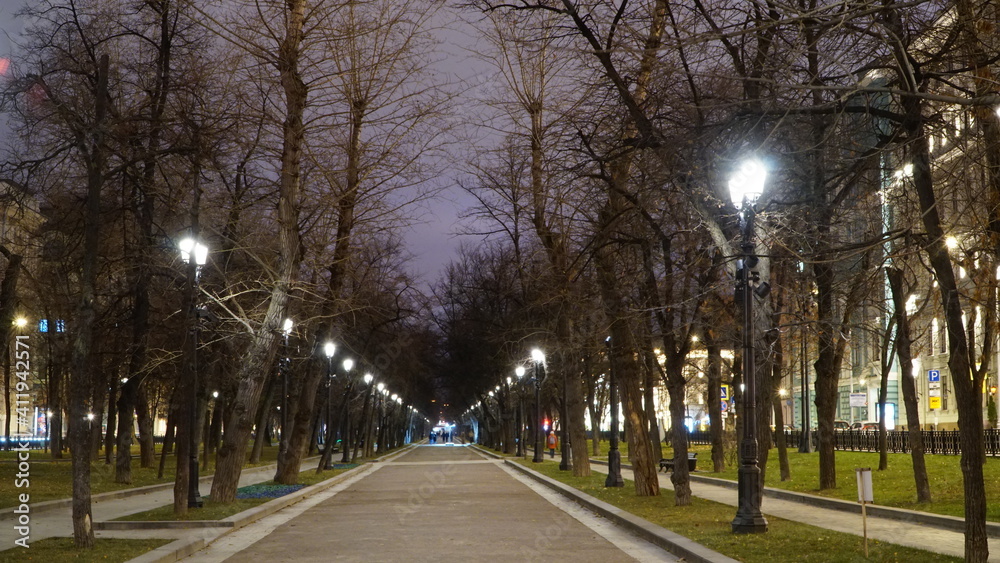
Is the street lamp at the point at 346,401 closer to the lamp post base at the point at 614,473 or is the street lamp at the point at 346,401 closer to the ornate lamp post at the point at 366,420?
the ornate lamp post at the point at 366,420

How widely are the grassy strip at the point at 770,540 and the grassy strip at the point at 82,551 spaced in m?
7.42

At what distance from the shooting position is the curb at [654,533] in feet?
43.6

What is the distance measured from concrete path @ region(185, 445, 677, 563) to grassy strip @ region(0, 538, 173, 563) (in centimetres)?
80

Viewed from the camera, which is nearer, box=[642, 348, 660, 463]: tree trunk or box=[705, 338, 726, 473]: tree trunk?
box=[642, 348, 660, 463]: tree trunk

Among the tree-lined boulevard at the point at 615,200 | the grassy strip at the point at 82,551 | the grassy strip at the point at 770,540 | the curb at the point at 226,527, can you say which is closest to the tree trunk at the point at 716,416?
the tree-lined boulevard at the point at 615,200

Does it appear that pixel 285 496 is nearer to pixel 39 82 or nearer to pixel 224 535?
pixel 224 535

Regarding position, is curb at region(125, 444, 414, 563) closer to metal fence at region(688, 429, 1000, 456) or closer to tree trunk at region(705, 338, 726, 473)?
tree trunk at region(705, 338, 726, 473)

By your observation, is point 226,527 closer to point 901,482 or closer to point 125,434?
point 901,482

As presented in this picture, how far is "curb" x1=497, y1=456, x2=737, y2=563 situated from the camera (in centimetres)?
1329

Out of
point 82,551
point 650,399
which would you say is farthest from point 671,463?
point 82,551

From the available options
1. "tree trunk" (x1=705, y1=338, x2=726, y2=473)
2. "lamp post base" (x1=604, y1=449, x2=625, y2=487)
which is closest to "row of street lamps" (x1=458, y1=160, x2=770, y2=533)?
"lamp post base" (x1=604, y1=449, x2=625, y2=487)

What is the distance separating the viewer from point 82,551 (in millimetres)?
13797

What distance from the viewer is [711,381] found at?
38406 mm

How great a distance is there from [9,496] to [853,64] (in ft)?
67.4
